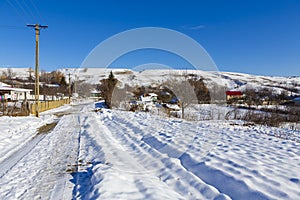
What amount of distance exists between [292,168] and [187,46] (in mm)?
11076

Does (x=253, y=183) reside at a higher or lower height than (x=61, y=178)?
higher

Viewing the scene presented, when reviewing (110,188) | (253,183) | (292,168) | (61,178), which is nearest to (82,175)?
(61,178)

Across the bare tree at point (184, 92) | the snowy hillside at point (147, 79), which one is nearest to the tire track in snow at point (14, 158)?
the bare tree at point (184, 92)

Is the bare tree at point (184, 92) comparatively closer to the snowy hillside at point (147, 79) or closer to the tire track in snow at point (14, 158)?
the snowy hillside at point (147, 79)

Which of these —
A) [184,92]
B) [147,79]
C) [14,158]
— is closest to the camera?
[14,158]

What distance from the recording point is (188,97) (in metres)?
24.2

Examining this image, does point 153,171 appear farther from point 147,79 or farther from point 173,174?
point 147,79

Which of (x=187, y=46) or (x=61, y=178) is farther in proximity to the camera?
(x=187, y=46)

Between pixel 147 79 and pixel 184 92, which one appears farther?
pixel 147 79

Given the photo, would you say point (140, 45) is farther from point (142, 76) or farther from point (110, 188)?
point (142, 76)

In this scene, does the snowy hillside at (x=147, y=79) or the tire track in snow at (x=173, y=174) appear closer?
the tire track in snow at (x=173, y=174)

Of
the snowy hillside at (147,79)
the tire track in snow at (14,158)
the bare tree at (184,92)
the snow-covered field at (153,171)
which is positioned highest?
the snowy hillside at (147,79)

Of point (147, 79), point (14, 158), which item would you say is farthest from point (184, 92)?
point (147, 79)

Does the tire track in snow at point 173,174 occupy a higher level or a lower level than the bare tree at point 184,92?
lower
